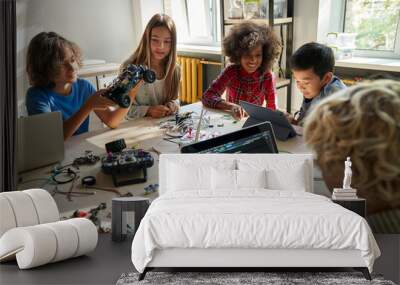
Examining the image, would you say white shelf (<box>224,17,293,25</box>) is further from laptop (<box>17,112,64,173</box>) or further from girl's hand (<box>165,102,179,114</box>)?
laptop (<box>17,112,64,173</box>)

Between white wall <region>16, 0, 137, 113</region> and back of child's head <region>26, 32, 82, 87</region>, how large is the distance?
25 millimetres

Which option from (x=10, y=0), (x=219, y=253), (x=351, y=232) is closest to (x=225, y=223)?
(x=219, y=253)

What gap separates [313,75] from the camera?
2.39 metres

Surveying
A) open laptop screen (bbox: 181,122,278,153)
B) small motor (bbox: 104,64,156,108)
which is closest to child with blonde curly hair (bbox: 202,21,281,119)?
open laptop screen (bbox: 181,122,278,153)

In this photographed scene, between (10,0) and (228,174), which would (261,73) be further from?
(10,0)

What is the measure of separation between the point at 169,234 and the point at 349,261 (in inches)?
30.4

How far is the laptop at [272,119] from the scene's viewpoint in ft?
8.02

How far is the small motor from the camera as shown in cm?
251

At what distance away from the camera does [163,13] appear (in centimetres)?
247

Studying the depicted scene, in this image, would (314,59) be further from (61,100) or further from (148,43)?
(61,100)

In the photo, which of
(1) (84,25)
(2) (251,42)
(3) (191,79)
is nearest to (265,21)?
(2) (251,42)

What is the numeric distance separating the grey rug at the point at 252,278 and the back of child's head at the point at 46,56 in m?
1.08

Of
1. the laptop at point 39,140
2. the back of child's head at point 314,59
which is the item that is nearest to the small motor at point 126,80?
the laptop at point 39,140

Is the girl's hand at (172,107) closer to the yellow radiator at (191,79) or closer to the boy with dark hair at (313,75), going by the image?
the yellow radiator at (191,79)
